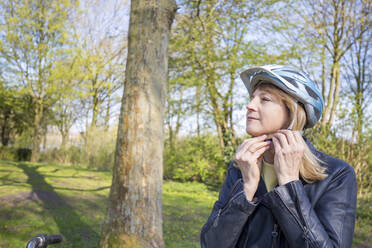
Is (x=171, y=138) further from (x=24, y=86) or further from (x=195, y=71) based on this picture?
(x=24, y=86)

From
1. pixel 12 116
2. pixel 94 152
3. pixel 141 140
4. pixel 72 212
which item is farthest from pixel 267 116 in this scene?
pixel 12 116

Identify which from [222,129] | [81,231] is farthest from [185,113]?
[81,231]

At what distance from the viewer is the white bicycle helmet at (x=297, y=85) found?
1479 millimetres

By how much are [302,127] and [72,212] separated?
6.42 meters

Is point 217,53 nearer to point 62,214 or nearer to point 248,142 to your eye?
point 62,214

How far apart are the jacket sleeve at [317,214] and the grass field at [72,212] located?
14.7 ft

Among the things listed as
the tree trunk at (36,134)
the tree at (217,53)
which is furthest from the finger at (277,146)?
the tree trunk at (36,134)

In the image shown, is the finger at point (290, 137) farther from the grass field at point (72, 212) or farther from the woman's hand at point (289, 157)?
the grass field at point (72, 212)

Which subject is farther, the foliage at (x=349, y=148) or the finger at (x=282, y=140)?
the foliage at (x=349, y=148)

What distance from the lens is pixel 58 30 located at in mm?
18984

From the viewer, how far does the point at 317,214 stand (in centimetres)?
135

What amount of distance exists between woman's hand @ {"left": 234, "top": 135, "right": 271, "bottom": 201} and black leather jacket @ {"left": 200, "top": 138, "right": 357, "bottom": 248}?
1.7 inches

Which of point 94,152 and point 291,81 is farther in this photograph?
point 94,152

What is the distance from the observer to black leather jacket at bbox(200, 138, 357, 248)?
1.28 metres
